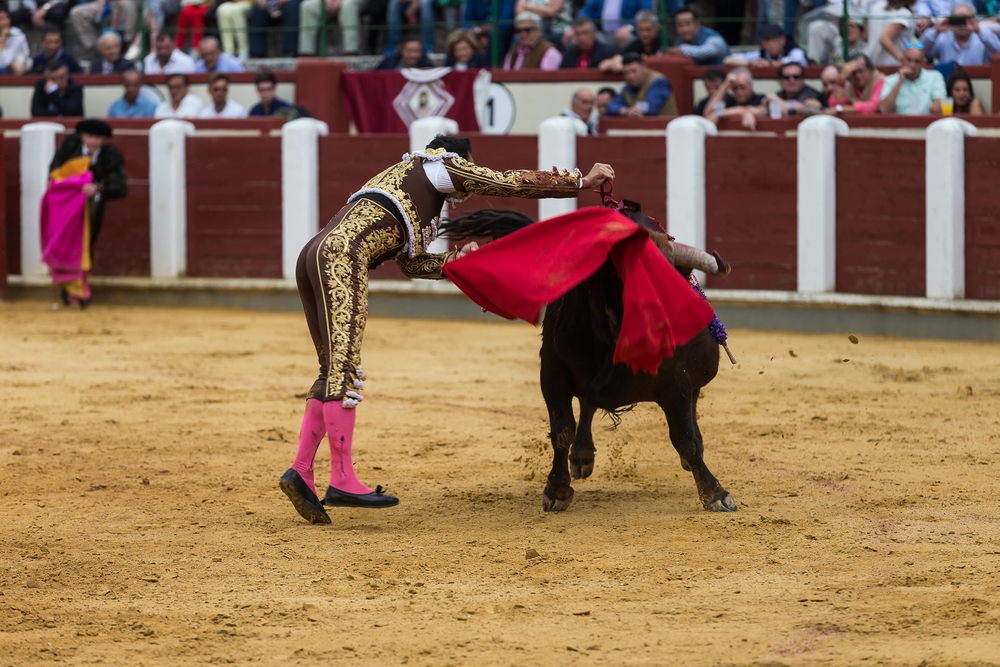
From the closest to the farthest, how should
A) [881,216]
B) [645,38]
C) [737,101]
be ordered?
[881,216]
[737,101]
[645,38]

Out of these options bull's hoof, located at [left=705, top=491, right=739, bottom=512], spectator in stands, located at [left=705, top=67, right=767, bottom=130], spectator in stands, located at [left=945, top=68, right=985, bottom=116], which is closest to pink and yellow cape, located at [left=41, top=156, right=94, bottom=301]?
spectator in stands, located at [left=705, top=67, right=767, bottom=130]

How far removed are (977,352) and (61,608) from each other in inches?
238

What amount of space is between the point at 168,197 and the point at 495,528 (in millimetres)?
7191

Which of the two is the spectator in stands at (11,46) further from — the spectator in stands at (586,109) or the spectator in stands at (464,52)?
the spectator in stands at (586,109)

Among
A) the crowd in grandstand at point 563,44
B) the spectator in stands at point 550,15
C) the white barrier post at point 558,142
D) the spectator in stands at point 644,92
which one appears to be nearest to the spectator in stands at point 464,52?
the crowd in grandstand at point 563,44

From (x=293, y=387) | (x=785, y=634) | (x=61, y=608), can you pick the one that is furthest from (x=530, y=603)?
(x=293, y=387)

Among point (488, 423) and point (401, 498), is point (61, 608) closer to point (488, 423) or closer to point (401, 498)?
A: point (401, 498)

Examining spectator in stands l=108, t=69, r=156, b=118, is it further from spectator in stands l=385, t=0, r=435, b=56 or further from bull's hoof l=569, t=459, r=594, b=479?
bull's hoof l=569, t=459, r=594, b=479

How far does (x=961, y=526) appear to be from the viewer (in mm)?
4473

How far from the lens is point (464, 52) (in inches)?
463

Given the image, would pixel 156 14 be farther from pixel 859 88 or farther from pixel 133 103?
pixel 859 88

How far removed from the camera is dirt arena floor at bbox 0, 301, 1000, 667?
342 cm

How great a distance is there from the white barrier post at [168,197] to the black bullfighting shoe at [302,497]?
6.89 meters

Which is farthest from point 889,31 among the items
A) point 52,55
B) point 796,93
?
point 52,55
